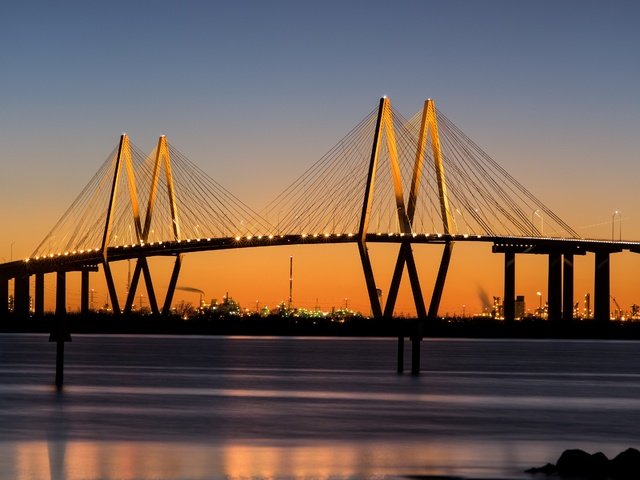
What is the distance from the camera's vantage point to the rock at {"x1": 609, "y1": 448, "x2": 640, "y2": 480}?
741 inches

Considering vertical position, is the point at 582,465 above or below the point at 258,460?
above

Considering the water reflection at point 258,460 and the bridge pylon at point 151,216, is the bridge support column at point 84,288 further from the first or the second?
the water reflection at point 258,460

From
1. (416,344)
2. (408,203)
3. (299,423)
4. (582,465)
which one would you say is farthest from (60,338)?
(408,203)

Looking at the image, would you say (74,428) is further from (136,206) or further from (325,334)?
(325,334)

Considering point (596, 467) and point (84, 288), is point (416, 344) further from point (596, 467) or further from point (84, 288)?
point (84, 288)

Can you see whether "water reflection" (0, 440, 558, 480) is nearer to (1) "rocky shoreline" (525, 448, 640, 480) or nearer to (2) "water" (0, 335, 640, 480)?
(2) "water" (0, 335, 640, 480)

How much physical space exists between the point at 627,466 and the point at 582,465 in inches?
27.5

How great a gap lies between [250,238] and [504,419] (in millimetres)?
64055

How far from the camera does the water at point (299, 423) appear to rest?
21016 mm

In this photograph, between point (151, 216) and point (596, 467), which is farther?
point (151, 216)

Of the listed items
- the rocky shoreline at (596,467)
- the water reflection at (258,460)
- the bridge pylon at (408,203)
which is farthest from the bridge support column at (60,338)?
the bridge pylon at (408,203)

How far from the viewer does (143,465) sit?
2070 cm

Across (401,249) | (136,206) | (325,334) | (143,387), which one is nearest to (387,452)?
(143,387)

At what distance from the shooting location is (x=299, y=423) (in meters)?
28.0
